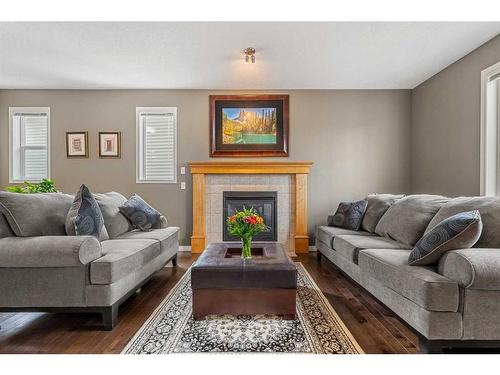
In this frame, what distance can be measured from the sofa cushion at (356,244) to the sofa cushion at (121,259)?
74.6 inches

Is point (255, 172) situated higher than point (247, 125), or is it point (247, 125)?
point (247, 125)

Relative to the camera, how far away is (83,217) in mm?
2473

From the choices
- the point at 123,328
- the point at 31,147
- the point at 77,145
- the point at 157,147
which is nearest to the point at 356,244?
the point at 123,328

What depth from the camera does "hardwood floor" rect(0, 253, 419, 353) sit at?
73.7 inches

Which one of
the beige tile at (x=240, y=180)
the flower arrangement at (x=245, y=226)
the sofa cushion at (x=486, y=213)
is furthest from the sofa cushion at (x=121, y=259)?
the sofa cushion at (x=486, y=213)

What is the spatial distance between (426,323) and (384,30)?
2721mm

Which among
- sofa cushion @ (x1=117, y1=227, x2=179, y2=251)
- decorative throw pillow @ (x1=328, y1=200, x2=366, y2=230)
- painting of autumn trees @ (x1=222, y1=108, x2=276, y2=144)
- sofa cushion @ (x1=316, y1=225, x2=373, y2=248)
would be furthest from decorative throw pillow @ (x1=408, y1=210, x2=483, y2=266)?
painting of autumn trees @ (x1=222, y1=108, x2=276, y2=144)

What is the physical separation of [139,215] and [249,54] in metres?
2.30

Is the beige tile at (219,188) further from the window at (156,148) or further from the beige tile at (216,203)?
the window at (156,148)

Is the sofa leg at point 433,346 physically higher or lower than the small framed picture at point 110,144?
lower

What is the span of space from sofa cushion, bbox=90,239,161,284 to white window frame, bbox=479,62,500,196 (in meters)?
3.64

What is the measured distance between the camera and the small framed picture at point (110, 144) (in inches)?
195

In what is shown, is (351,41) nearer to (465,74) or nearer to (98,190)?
(465,74)

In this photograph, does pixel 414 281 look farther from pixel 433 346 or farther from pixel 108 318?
pixel 108 318
